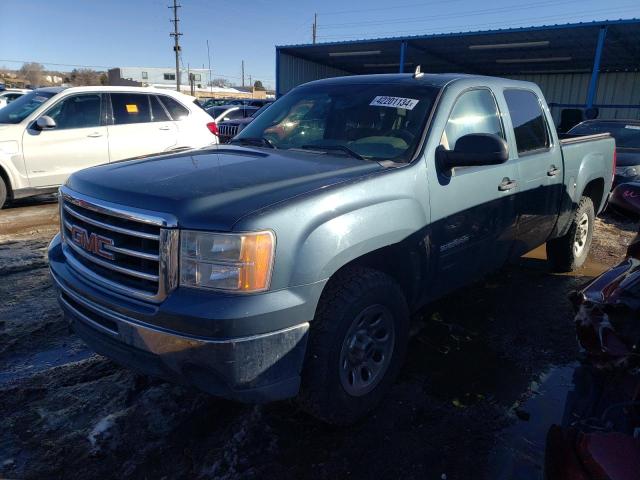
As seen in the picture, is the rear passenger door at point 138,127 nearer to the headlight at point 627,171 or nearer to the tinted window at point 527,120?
the tinted window at point 527,120

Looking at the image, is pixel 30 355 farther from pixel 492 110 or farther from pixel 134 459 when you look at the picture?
pixel 492 110

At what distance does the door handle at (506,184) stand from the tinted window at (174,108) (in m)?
6.64

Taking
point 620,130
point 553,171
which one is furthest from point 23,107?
point 620,130

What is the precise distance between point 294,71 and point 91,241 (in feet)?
80.7

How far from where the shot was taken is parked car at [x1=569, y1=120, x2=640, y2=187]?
Result: 26.8 ft

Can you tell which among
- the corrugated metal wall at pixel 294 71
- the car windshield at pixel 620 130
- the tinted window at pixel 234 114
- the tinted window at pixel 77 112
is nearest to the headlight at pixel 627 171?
the car windshield at pixel 620 130

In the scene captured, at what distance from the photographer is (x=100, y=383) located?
125 inches

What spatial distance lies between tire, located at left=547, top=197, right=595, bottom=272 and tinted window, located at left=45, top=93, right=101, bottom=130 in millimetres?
6820

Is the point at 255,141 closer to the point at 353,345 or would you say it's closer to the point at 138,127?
the point at 353,345

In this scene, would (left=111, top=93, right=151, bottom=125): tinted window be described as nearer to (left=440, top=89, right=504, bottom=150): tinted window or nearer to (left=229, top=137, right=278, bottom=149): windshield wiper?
(left=229, top=137, right=278, bottom=149): windshield wiper

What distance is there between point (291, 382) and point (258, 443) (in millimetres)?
560

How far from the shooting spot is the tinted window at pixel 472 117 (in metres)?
3.26

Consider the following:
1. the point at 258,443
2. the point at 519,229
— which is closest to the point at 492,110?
the point at 519,229

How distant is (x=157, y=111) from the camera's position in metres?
8.60
